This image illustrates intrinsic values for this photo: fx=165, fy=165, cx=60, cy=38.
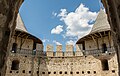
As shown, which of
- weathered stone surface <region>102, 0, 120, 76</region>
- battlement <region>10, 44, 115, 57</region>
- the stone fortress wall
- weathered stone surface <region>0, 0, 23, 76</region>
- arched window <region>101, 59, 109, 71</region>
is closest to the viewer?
weathered stone surface <region>0, 0, 23, 76</region>

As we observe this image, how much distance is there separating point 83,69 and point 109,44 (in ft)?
12.9

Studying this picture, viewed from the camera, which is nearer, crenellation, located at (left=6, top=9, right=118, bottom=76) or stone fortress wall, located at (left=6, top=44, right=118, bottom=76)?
stone fortress wall, located at (left=6, top=44, right=118, bottom=76)

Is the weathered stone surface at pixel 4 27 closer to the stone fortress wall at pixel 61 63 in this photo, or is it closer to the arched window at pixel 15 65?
the stone fortress wall at pixel 61 63

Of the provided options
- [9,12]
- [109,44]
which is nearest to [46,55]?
[109,44]

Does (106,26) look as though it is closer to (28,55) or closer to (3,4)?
(28,55)

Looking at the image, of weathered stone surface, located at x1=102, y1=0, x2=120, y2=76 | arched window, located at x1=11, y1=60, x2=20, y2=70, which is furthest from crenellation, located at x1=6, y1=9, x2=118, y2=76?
weathered stone surface, located at x1=102, y1=0, x2=120, y2=76

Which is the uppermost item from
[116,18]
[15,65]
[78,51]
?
[78,51]

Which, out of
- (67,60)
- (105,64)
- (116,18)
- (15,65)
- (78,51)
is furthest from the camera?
(78,51)

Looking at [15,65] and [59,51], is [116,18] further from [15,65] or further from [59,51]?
[15,65]

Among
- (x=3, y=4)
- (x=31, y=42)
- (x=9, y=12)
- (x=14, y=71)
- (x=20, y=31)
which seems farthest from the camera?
(x=31, y=42)

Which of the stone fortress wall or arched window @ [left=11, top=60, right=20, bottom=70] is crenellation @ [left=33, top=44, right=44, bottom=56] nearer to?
the stone fortress wall

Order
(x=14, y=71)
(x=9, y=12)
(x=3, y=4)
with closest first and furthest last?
(x=3, y=4)
(x=9, y=12)
(x=14, y=71)

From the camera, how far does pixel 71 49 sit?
18.1 metres

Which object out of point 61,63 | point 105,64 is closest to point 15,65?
point 61,63
